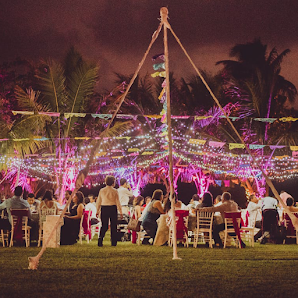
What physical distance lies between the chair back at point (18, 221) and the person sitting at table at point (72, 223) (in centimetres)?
99

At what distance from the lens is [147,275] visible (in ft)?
22.5

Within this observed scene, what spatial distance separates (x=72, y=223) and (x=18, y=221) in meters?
1.35

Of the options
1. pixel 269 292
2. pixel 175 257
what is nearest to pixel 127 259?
pixel 175 257

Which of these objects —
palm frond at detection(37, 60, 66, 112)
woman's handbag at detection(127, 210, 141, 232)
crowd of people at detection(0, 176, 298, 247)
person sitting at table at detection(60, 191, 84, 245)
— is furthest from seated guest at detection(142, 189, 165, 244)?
palm frond at detection(37, 60, 66, 112)

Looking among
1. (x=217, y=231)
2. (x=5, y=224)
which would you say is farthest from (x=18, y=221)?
(x=217, y=231)

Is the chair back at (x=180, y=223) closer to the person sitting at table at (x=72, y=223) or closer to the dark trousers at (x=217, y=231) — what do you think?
the dark trousers at (x=217, y=231)

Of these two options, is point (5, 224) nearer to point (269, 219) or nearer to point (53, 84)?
point (269, 219)

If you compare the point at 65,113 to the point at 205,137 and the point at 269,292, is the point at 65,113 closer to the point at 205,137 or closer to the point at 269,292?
the point at 205,137

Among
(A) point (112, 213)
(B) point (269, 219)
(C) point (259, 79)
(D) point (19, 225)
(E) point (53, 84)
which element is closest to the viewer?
(A) point (112, 213)

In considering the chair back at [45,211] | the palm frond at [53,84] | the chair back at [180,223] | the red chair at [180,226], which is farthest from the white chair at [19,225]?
the palm frond at [53,84]

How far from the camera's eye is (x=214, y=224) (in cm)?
1256

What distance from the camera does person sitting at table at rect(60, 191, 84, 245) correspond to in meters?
12.4

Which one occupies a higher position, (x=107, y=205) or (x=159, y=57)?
(x=159, y=57)

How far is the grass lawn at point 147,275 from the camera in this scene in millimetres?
5535
